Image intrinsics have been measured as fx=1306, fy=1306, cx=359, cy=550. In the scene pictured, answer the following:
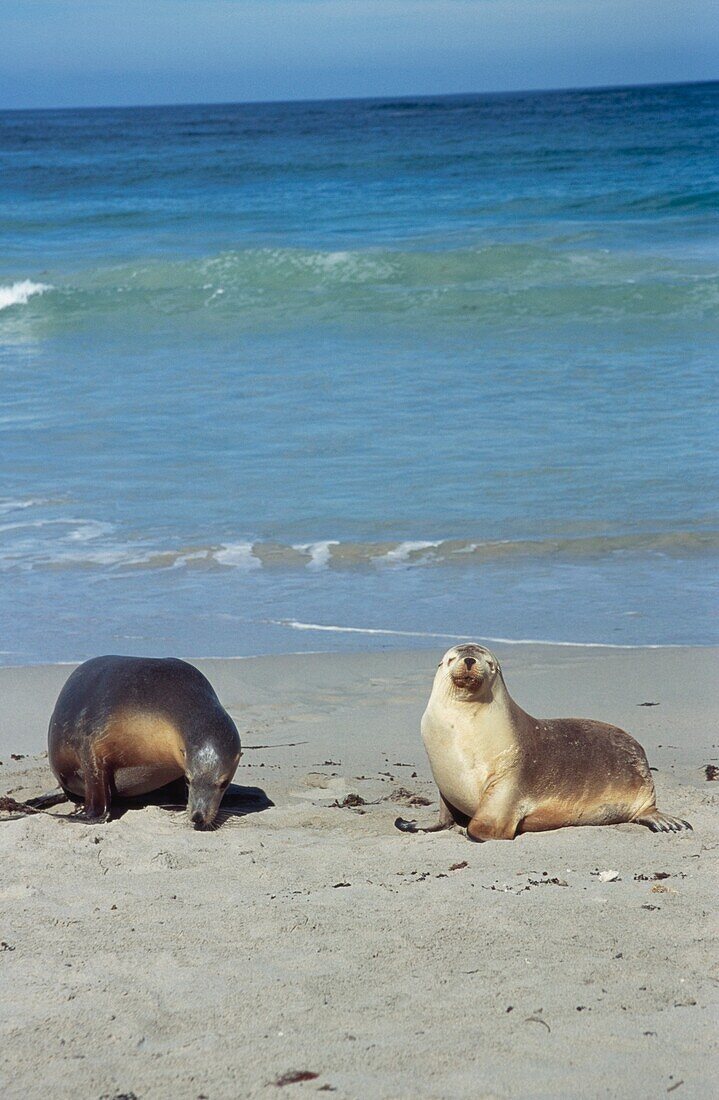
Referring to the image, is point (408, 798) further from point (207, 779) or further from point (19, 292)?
point (19, 292)

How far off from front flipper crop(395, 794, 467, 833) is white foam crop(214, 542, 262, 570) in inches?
158

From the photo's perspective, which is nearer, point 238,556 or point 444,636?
point 444,636

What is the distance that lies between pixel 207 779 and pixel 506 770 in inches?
43.3

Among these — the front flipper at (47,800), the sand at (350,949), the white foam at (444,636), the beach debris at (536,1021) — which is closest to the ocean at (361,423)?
the white foam at (444,636)

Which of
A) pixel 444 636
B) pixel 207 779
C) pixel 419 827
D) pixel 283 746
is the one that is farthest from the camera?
pixel 444 636

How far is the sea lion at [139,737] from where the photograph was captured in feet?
16.0

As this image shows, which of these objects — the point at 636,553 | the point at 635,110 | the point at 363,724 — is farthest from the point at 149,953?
the point at 635,110

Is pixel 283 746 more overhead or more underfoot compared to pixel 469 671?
more underfoot

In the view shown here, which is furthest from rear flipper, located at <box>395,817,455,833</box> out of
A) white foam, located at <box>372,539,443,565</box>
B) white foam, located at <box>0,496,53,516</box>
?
white foam, located at <box>0,496,53,516</box>

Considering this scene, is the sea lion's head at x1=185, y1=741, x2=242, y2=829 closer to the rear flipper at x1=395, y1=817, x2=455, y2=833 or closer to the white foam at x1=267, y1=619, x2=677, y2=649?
the rear flipper at x1=395, y1=817, x2=455, y2=833

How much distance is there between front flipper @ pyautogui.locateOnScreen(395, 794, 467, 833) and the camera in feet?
15.3

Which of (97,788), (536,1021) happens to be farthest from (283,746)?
(536,1021)

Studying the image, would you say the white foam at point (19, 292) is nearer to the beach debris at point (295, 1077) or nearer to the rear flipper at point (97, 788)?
the rear flipper at point (97, 788)

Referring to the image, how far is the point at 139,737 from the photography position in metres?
4.97
